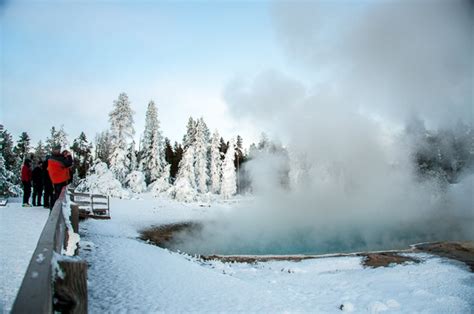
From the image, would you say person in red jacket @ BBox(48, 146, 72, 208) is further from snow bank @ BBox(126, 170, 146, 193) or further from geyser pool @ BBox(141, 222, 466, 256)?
snow bank @ BBox(126, 170, 146, 193)

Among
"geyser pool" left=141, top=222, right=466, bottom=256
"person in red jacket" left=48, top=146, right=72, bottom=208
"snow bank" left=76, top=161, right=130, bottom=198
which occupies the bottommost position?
"geyser pool" left=141, top=222, right=466, bottom=256

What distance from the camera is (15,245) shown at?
768cm

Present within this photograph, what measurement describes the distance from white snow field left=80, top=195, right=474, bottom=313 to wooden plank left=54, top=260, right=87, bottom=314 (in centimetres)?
439

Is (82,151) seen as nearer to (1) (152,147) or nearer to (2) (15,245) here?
(1) (152,147)

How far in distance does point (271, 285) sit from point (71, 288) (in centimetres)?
1164

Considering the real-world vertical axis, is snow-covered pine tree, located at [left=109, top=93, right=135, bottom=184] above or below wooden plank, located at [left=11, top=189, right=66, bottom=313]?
above

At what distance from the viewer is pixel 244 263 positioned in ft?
60.2

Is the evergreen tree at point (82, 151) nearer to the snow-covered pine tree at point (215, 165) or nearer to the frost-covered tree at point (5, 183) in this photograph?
the snow-covered pine tree at point (215, 165)

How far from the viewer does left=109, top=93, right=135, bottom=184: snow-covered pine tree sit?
4472 cm

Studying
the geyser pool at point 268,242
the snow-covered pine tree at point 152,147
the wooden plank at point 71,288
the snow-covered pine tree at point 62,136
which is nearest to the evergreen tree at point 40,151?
the snow-covered pine tree at point 62,136

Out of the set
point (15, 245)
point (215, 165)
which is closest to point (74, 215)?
point (15, 245)

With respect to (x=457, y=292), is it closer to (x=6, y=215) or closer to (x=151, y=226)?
(x=6, y=215)

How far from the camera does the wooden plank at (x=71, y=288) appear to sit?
236 cm

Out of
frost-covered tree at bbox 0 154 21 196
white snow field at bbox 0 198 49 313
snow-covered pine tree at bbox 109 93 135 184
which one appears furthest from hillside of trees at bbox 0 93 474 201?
white snow field at bbox 0 198 49 313
